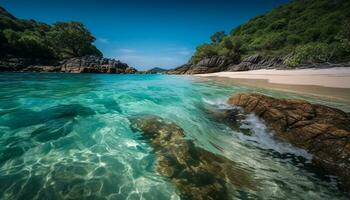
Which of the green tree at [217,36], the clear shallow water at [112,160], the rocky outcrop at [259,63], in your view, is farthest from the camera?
the green tree at [217,36]

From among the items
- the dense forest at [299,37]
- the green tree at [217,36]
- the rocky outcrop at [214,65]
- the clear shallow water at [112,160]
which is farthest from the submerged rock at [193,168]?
the green tree at [217,36]

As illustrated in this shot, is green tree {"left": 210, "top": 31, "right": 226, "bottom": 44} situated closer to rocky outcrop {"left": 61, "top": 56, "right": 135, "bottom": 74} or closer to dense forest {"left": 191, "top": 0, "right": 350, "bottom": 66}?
dense forest {"left": 191, "top": 0, "right": 350, "bottom": 66}

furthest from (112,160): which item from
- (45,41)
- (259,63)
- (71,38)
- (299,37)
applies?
(71,38)

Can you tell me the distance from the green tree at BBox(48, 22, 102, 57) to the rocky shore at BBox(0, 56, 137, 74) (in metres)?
20.5

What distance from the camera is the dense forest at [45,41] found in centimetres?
5903

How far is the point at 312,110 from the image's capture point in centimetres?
743

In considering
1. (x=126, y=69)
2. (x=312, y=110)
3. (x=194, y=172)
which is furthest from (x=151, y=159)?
(x=126, y=69)

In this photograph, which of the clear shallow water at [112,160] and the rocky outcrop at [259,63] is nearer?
the clear shallow water at [112,160]

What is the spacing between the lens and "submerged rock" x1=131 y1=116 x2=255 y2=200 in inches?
167

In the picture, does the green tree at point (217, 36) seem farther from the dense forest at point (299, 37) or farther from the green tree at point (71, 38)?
the green tree at point (71, 38)

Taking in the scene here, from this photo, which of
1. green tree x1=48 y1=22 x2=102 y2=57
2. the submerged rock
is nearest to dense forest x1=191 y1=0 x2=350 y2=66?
the submerged rock

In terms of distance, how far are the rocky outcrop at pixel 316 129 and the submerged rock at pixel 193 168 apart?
2515 mm

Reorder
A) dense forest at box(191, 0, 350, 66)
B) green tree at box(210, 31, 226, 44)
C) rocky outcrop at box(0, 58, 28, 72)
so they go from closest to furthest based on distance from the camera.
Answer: dense forest at box(191, 0, 350, 66) < rocky outcrop at box(0, 58, 28, 72) < green tree at box(210, 31, 226, 44)

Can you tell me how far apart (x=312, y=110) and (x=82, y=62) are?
235ft
